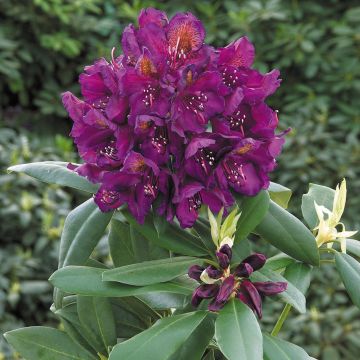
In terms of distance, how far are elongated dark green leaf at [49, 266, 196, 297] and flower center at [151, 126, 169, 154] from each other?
20cm

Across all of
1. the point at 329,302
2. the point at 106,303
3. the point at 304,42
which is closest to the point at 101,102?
the point at 106,303

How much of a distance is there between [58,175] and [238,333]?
42 cm

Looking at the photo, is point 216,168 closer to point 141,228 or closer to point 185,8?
point 141,228

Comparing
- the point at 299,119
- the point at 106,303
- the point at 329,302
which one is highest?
the point at 106,303

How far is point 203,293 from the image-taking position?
1152 millimetres

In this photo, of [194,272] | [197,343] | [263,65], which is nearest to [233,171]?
[194,272]

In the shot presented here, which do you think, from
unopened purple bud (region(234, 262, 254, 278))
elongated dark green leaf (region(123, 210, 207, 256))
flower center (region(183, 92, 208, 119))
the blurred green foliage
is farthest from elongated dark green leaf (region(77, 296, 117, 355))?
the blurred green foliage

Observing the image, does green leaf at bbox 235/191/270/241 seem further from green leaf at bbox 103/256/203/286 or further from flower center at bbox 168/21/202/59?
flower center at bbox 168/21/202/59

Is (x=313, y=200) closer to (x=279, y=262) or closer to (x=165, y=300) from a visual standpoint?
(x=279, y=262)

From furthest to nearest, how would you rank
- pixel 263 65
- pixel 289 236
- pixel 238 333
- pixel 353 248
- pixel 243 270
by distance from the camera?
1. pixel 263 65
2. pixel 353 248
3. pixel 289 236
4. pixel 243 270
5. pixel 238 333

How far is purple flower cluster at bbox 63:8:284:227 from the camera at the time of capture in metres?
1.13

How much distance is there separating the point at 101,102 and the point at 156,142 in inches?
4.8

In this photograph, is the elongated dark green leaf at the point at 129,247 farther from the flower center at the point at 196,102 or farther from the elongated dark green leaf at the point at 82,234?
the flower center at the point at 196,102

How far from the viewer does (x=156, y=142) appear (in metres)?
1.12
